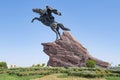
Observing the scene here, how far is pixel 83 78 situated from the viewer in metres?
16.4

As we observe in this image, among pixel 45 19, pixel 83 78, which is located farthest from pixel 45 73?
pixel 45 19

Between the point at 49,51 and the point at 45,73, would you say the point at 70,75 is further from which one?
the point at 49,51

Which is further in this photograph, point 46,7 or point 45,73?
point 46,7

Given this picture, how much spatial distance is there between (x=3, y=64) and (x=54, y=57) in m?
3.83

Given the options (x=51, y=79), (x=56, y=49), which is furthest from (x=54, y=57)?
(x=51, y=79)

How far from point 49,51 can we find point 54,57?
2.17 ft

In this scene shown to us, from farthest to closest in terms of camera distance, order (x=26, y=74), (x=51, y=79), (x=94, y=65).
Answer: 1. (x=94, y=65)
2. (x=26, y=74)
3. (x=51, y=79)

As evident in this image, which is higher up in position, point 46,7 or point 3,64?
point 46,7

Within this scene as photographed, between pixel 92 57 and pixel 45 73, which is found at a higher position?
pixel 92 57

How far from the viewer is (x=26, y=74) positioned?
17.7 m

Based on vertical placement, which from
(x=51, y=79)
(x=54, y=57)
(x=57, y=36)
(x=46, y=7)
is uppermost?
(x=46, y=7)

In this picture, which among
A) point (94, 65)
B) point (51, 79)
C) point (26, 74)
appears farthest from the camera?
point (94, 65)

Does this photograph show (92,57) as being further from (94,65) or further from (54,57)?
(54,57)

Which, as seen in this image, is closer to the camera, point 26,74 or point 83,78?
point 83,78
